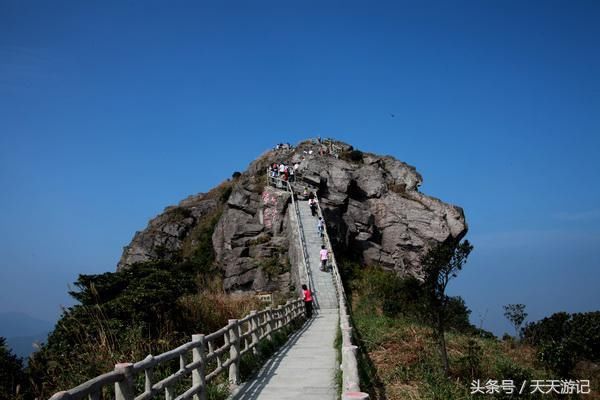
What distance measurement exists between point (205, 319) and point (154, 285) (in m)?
1.79

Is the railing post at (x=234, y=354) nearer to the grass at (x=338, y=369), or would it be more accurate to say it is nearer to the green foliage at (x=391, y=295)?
the grass at (x=338, y=369)

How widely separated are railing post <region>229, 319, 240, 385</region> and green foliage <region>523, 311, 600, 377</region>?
27.0 ft

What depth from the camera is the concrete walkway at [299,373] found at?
30.8 feet

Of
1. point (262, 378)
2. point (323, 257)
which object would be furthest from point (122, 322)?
point (323, 257)

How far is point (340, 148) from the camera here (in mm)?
54938

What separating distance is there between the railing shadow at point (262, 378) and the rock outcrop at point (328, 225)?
560 inches

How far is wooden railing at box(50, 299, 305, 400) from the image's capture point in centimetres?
566

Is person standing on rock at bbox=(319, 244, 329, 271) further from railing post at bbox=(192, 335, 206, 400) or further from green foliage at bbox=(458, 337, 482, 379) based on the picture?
railing post at bbox=(192, 335, 206, 400)

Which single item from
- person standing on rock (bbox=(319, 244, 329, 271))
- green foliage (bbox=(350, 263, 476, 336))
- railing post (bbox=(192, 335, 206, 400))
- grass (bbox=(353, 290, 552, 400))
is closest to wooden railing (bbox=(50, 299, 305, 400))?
railing post (bbox=(192, 335, 206, 400))

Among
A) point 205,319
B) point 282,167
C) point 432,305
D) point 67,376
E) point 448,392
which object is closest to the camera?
point 67,376

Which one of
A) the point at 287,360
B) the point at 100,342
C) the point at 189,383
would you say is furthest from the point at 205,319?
the point at 189,383

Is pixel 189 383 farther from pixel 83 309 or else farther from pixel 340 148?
pixel 340 148

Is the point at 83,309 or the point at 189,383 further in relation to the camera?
the point at 83,309

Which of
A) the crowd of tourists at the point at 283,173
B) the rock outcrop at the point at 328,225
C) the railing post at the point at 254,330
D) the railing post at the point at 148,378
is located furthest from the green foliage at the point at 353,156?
the railing post at the point at 148,378
